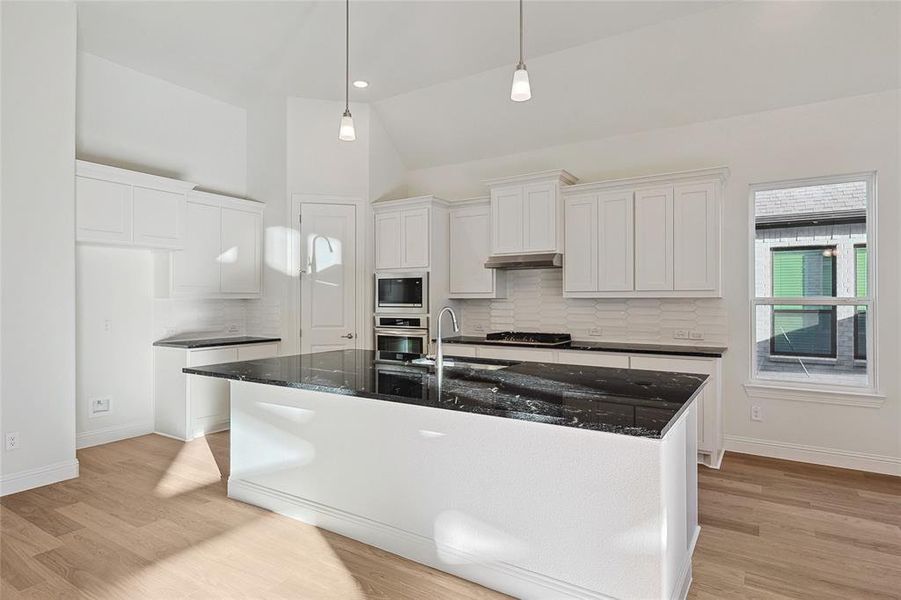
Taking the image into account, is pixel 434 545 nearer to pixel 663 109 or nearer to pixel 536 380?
pixel 536 380

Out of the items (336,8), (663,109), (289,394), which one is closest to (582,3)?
(663,109)

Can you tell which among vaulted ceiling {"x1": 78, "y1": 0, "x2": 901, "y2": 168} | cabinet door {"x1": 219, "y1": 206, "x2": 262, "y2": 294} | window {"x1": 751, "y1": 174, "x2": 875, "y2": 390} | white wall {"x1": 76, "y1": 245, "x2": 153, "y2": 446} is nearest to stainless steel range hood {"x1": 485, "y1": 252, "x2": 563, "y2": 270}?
vaulted ceiling {"x1": 78, "y1": 0, "x2": 901, "y2": 168}

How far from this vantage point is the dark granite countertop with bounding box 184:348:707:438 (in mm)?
1905

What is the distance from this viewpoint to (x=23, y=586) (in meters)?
2.31

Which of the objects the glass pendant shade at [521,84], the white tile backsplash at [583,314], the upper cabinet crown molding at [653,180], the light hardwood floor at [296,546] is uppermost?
the glass pendant shade at [521,84]

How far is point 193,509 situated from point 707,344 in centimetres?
419

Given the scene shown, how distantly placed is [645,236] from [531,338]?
1417mm

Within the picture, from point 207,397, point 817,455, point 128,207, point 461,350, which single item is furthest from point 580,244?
point 128,207

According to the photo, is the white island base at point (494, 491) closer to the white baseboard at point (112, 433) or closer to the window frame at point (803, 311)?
the window frame at point (803, 311)

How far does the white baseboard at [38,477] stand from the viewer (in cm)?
339

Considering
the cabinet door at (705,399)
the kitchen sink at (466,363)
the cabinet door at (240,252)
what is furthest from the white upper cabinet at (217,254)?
the cabinet door at (705,399)

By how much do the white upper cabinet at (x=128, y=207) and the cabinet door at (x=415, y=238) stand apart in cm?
213

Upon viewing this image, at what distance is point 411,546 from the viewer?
2.52 meters

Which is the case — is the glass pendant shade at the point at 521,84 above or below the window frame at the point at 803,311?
above
